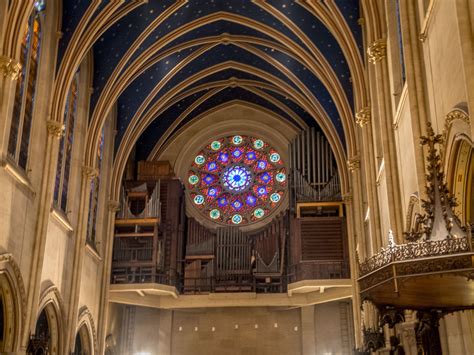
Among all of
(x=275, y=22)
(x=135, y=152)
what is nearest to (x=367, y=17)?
(x=275, y=22)

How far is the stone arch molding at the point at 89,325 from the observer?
1978 centimetres

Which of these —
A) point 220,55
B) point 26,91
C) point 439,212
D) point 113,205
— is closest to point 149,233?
point 113,205

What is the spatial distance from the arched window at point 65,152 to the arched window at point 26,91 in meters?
2.45

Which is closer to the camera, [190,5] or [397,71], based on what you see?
[397,71]

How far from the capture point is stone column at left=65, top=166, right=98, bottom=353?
18438 mm

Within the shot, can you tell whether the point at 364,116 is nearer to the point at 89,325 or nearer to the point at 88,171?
the point at 88,171

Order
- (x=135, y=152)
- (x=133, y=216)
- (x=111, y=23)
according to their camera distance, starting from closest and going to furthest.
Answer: (x=111, y=23)
(x=133, y=216)
(x=135, y=152)

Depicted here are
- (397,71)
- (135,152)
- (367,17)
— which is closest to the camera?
(397,71)

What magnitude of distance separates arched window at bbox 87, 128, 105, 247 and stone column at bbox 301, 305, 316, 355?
8.25 m

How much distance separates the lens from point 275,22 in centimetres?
2161

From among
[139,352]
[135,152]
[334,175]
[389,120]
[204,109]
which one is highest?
[204,109]

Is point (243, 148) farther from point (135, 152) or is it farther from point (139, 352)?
point (139, 352)

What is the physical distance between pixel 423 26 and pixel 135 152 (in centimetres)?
1765

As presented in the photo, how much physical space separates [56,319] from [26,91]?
631cm
